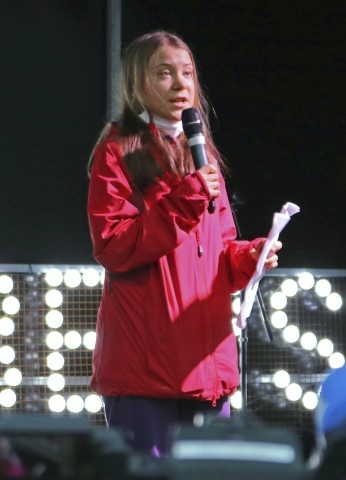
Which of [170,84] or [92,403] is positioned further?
[92,403]

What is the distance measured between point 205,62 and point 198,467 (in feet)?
10.8

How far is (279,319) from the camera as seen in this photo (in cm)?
362

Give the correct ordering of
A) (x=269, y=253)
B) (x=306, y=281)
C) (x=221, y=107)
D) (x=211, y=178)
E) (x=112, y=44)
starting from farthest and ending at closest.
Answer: (x=221, y=107)
(x=112, y=44)
(x=306, y=281)
(x=269, y=253)
(x=211, y=178)

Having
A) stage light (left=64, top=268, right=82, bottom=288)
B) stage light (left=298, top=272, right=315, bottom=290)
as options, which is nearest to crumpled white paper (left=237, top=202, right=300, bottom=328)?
stage light (left=64, top=268, right=82, bottom=288)

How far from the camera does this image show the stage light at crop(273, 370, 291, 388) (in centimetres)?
363

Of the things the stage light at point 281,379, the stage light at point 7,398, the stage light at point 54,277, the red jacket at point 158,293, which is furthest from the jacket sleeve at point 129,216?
the stage light at point 281,379

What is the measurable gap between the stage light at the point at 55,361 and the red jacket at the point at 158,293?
1.15m

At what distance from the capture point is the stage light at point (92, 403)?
3459 mm

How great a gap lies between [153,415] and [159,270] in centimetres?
29

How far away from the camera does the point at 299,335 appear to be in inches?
143

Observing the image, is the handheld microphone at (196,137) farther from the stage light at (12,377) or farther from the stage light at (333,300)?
the stage light at (333,300)

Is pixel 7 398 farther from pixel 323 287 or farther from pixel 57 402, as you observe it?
pixel 323 287

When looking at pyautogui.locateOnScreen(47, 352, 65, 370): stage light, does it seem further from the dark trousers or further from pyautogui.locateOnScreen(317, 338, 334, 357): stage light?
the dark trousers

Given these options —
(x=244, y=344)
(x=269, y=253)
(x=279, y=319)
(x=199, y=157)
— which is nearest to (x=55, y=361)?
(x=244, y=344)
